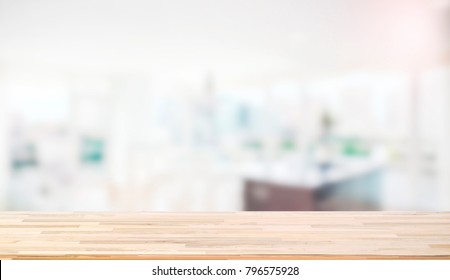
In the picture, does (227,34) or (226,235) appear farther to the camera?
(227,34)

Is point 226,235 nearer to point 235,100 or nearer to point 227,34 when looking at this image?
point 235,100

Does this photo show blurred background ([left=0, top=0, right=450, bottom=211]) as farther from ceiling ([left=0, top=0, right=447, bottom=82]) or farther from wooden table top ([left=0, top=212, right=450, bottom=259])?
wooden table top ([left=0, top=212, right=450, bottom=259])

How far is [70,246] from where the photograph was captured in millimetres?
1845

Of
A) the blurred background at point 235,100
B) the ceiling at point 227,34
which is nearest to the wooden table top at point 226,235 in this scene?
the blurred background at point 235,100

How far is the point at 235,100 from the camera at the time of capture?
3539 millimetres

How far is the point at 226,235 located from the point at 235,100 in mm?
1801

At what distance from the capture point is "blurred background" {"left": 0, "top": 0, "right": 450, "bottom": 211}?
119 inches

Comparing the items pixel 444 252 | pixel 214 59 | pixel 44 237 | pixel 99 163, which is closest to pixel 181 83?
pixel 214 59

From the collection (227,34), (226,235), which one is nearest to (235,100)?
(227,34)

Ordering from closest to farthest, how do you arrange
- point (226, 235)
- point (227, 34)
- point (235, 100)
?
point (226, 235), point (227, 34), point (235, 100)

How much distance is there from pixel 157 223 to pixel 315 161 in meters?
1.67

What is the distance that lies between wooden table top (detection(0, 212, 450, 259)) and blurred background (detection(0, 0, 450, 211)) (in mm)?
501

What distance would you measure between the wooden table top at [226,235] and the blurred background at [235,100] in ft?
1.64

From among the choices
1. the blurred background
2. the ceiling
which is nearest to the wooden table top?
the blurred background
